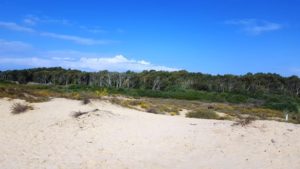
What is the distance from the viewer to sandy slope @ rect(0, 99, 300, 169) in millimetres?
13055

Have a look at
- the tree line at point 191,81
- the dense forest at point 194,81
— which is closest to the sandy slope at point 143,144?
the dense forest at point 194,81

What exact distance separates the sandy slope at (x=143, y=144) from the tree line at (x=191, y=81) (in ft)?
288

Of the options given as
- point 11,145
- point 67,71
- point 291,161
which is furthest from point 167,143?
point 67,71

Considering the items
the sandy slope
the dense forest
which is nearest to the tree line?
the dense forest

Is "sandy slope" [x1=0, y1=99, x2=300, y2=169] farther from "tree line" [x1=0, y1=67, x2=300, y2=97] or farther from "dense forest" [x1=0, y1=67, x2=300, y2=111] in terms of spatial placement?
"tree line" [x1=0, y1=67, x2=300, y2=97]

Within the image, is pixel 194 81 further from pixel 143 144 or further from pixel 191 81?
pixel 143 144

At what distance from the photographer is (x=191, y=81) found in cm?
12044

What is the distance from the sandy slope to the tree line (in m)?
87.9

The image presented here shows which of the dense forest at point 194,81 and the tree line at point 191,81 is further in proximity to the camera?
the tree line at point 191,81

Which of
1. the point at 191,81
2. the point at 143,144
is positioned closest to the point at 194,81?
the point at 191,81

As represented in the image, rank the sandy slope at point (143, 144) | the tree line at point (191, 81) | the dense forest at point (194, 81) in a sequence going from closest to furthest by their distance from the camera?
the sandy slope at point (143, 144) < the dense forest at point (194, 81) < the tree line at point (191, 81)

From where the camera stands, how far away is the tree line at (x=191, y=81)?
116 metres

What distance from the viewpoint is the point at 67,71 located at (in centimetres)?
14775

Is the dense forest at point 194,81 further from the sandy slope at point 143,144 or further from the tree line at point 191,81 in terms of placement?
the sandy slope at point 143,144
